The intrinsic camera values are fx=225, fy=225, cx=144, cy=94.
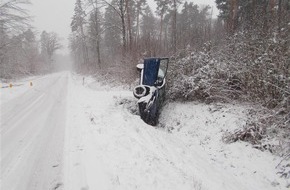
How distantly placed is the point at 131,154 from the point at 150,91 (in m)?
3.58

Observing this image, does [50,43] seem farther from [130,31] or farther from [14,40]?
[130,31]

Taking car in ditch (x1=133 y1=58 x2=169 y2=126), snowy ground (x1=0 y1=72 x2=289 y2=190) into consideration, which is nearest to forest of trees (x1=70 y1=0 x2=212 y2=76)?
car in ditch (x1=133 y1=58 x2=169 y2=126)

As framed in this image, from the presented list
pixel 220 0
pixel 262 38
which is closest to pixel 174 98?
pixel 262 38

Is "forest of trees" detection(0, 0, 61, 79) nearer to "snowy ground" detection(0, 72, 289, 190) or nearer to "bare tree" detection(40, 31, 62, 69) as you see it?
"bare tree" detection(40, 31, 62, 69)

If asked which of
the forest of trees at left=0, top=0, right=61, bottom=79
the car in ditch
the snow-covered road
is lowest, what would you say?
the snow-covered road

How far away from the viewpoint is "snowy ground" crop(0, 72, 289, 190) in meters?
3.98

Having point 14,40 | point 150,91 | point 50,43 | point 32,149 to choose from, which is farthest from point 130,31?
point 50,43

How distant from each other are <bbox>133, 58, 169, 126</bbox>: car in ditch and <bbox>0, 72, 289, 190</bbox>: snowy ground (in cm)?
49

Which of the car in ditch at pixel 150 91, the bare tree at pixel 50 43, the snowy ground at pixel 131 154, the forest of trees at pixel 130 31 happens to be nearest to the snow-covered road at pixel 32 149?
the snowy ground at pixel 131 154

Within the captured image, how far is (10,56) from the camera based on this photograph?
3400 cm

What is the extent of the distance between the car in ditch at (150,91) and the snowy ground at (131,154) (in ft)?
1.61

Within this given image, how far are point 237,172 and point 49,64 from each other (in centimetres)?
6103

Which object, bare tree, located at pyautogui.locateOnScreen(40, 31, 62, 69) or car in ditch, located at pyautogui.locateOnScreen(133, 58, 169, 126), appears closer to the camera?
car in ditch, located at pyautogui.locateOnScreen(133, 58, 169, 126)

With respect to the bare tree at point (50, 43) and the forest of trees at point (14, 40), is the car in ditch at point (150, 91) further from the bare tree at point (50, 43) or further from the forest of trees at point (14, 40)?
the bare tree at point (50, 43)
